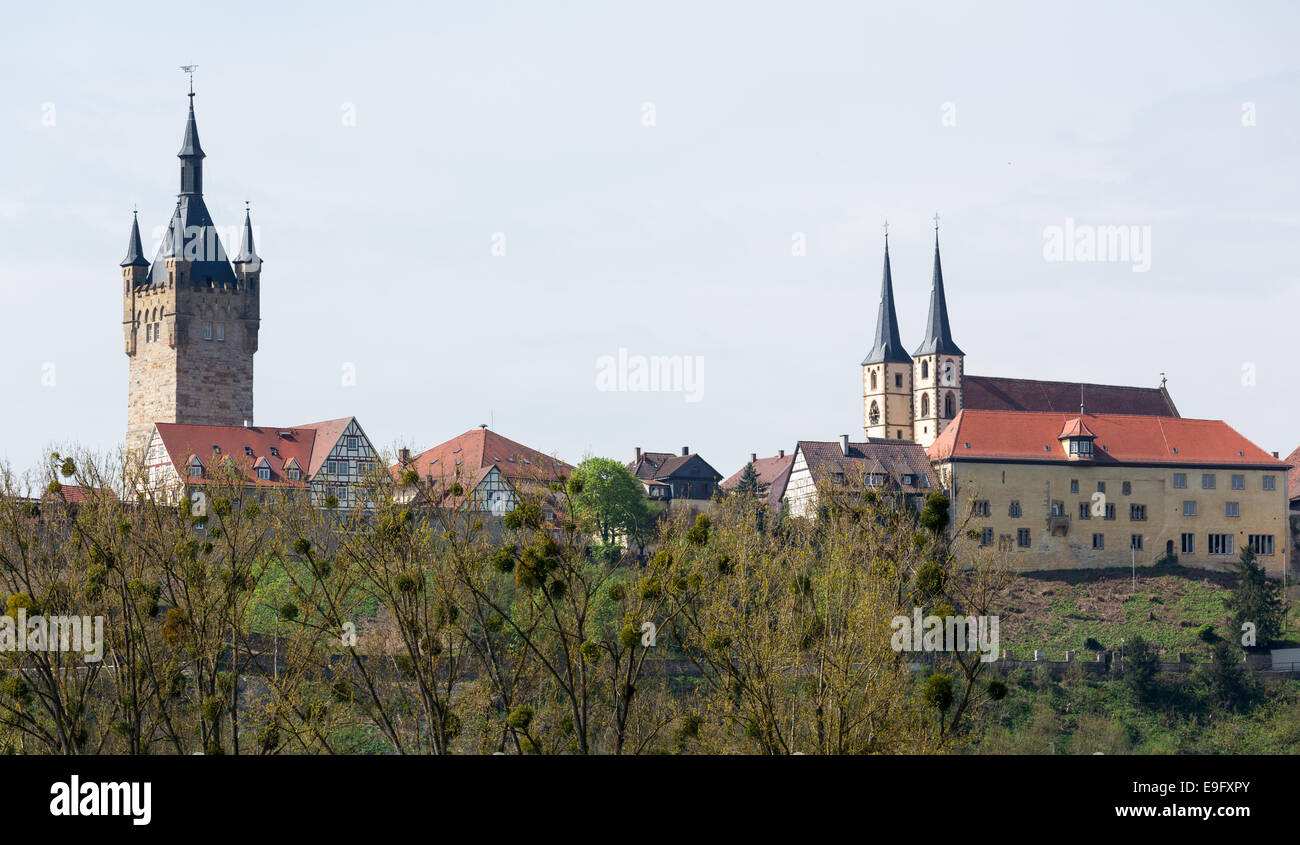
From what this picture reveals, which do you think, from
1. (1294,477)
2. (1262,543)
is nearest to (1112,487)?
(1262,543)

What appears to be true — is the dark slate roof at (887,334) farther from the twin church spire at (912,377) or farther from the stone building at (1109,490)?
the stone building at (1109,490)

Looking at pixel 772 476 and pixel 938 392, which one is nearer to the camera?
pixel 772 476

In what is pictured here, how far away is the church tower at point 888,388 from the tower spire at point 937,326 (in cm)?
178

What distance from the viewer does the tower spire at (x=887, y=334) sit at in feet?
424

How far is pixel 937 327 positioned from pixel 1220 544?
29989 mm

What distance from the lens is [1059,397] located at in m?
125

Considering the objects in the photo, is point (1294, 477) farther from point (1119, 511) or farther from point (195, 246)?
point (195, 246)

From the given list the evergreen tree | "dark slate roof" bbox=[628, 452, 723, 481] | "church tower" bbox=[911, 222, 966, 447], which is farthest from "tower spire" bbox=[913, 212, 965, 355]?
the evergreen tree

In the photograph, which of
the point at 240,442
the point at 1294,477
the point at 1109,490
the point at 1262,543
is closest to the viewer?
the point at 240,442

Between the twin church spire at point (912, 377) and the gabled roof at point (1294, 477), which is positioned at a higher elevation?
the twin church spire at point (912, 377)

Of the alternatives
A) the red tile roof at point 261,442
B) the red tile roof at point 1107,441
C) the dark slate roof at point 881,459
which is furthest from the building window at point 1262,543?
the red tile roof at point 261,442
